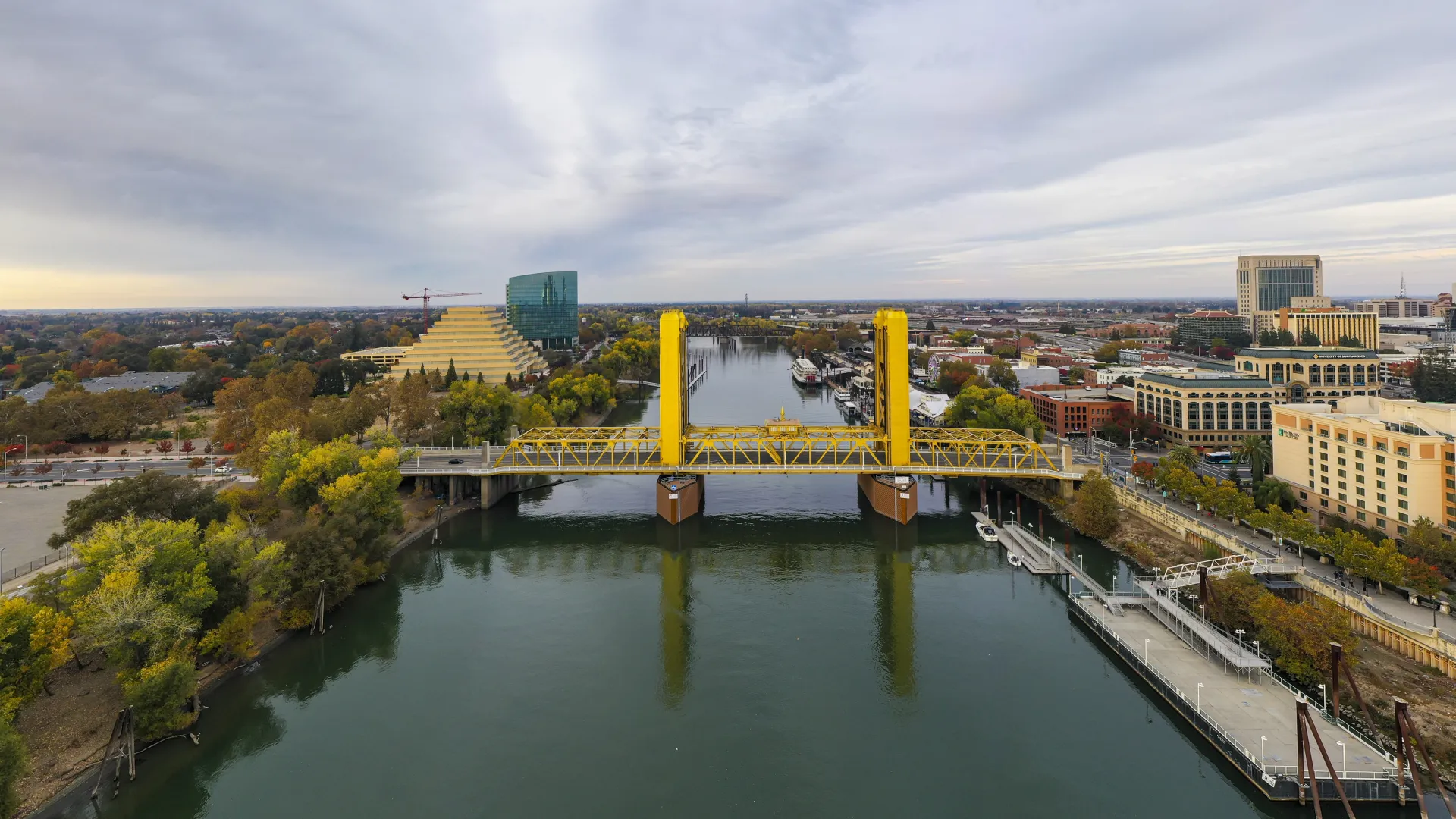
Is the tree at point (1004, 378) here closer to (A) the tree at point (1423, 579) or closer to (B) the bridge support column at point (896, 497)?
(B) the bridge support column at point (896, 497)

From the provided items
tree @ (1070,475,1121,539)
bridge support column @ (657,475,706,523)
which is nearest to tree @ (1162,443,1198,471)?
tree @ (1070,475,1121,539)

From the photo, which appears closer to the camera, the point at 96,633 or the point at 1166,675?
the point at 96,633

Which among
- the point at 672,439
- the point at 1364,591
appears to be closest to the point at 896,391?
the point at 672,439

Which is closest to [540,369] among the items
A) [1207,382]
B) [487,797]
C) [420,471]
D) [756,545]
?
[420,471]

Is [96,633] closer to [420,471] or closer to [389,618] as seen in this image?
[389,618]

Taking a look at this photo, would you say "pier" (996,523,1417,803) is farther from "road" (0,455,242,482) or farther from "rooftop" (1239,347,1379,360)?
"road" (0,455,242,482)
